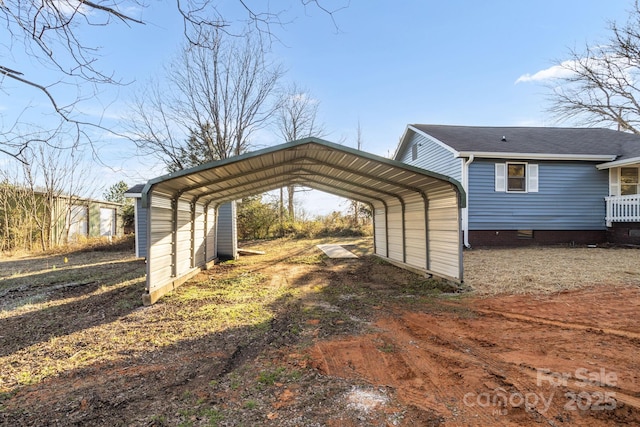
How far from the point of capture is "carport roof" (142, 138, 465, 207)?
18.6 ft

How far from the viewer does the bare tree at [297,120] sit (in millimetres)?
21388

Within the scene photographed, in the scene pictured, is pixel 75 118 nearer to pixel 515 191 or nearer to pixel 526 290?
pixel 526 290

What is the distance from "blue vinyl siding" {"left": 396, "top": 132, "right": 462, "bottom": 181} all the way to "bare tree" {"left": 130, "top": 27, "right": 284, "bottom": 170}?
8.90 m

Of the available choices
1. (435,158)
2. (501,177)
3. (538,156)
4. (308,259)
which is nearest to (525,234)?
(501,177)

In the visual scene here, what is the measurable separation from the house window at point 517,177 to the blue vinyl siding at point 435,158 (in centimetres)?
206

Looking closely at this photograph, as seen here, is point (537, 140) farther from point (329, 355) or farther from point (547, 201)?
point (329, 355)

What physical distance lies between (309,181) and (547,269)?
7081 millimetres

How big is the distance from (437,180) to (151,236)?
5.64 m

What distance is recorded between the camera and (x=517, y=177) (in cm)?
1243

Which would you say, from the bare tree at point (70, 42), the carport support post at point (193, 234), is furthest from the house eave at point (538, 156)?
the bare tree at point (70, 42)

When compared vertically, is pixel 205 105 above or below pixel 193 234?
above

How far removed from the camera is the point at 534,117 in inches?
807

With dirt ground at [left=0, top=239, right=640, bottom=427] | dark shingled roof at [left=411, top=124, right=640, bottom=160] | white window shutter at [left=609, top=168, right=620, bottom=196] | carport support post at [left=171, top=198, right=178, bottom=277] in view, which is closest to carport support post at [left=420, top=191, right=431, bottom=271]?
dirt ground at [left=0, top=239, right=640, bottom=427]

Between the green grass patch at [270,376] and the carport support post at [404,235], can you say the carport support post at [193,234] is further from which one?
the green grass patch at [270,376]
